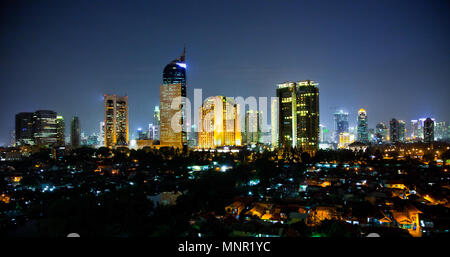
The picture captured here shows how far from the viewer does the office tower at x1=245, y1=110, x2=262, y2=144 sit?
36.7m

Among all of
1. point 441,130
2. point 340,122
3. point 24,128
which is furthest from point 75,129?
point 441,130

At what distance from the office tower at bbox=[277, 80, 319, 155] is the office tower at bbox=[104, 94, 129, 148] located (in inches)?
571

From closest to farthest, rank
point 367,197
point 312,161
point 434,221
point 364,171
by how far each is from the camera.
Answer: point 434,221, point 367,197, point 364,171, point 312,161

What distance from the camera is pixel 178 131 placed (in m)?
25.5

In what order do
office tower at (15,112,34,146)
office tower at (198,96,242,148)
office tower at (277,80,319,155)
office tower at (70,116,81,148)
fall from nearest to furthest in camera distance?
office tower at (277,80,319,155) → office tower at (198,96,242,148) → office tower at (15,112,34,146) → office tower at (70,116,81,148)

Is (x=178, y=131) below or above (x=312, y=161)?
above

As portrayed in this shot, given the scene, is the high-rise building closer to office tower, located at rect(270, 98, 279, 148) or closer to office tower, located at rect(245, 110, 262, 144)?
office tower, located at rect(245, 110, 262, 144)

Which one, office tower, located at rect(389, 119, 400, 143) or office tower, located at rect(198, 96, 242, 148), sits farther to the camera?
office tower, located at rect(389, 119, 400, 143)

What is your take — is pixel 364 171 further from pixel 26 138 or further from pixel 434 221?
pixel 26 138

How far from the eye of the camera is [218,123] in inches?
1099

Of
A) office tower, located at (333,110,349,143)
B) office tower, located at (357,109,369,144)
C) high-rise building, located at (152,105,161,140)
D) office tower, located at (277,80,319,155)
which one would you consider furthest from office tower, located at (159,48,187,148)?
office tower, located at (333,110,349,143)

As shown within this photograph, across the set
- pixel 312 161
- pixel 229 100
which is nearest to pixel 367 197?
pixel 312 161

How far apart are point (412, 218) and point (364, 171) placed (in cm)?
838
